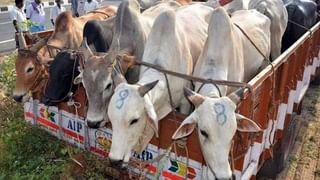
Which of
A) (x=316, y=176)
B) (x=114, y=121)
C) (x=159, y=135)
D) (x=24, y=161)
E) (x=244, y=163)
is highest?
(x=114, y=121)

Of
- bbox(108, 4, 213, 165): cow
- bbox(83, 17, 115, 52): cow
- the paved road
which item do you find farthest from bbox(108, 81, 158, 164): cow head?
the paved road

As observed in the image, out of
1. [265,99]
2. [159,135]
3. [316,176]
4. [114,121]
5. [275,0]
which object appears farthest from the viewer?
[275,0]

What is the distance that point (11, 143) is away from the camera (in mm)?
3996

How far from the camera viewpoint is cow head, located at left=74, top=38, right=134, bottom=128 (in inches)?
121

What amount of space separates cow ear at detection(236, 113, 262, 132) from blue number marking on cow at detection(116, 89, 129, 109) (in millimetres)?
782

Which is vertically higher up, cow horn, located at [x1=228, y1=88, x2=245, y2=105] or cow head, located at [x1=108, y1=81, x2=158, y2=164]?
cow horn, located at [x1=228, y1=88, x2=245, y2=105]

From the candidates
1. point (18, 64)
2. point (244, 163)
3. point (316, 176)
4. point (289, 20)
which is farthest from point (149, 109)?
point (289, 20)

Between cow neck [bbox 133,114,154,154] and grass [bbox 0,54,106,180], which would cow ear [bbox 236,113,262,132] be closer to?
cow neck [bbox 133,114,154,154]

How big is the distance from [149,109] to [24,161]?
1705 millimetres

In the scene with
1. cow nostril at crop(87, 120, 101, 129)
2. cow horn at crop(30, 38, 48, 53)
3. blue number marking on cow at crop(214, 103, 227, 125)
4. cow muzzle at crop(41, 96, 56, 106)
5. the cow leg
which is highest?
blue number marking on cow at crop(214, 103, 227, 125)

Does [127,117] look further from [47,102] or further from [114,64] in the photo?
[47,102]

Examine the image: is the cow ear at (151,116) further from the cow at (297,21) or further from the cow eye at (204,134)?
the cow at (297,21)

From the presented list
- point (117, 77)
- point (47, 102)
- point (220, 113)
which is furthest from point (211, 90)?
point (47, 102)

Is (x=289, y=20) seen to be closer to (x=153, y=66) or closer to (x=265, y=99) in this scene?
(x=265, y=99)
